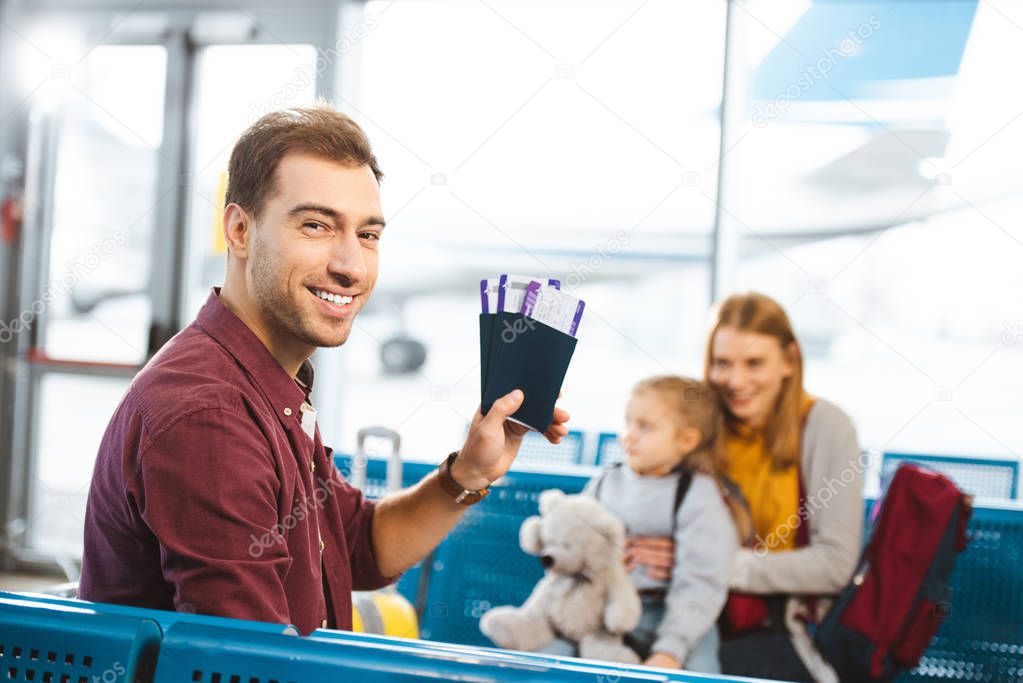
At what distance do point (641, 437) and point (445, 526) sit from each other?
78cm

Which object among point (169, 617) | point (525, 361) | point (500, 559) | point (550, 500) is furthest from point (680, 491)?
point (169, 617)

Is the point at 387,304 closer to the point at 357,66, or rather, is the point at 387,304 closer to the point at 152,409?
the point at 357,66

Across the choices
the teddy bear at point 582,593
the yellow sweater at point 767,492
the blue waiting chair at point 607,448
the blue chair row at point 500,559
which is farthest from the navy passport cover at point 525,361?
the blue waiting chair at point 607,448

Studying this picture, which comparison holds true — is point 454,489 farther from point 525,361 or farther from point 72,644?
point 72,644

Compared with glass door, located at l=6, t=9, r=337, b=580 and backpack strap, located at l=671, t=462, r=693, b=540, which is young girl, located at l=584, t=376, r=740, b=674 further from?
glass door, located at l=6, t=9, r=337, b=580

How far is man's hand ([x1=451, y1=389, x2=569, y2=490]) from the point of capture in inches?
58.3

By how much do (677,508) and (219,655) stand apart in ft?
4.97

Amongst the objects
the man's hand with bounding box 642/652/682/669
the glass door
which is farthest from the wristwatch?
the glass door

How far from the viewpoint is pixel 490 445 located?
4.94 ft

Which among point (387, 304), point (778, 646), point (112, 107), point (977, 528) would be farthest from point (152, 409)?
point (387, 304)

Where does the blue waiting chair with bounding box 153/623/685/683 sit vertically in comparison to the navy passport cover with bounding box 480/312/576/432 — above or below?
below

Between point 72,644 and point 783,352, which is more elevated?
point 783,352

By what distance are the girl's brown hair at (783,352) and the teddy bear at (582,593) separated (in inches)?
18.3

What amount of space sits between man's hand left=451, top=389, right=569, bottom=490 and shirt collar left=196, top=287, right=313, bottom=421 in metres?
0.29
